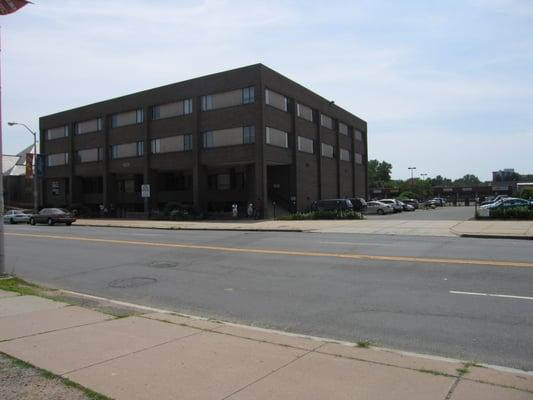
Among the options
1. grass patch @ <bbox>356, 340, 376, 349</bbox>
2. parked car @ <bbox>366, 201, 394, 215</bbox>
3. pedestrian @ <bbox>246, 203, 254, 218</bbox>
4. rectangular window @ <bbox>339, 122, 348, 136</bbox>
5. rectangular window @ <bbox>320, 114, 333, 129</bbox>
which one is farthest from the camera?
rectangular window @ <bbox>339, 122, 348, 136</bbox>

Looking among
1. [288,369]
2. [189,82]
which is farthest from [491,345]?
[189,82]

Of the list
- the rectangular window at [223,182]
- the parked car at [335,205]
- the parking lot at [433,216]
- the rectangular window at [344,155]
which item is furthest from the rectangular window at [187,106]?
the rectangular window at [344,155]

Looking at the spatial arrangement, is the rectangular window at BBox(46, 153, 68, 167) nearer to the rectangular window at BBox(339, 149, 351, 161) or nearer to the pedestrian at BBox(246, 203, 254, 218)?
the pedestrian at BBox(246, 203, 254, 218)

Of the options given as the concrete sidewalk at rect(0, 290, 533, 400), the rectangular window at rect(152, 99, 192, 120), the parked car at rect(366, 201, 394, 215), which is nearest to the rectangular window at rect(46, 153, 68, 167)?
the rectangular window at rect(152, 99, 192, 120)

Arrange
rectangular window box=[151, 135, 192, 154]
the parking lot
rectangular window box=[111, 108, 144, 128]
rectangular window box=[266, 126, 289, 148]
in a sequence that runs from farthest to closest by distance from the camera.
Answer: rectangular window box=[111, 108, 144, 128]
rectangular window box=[151, 135, 192, 154]
rectangular window box=[266, 126, 289, 148]
the parking lot

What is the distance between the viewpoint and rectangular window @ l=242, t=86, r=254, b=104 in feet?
142

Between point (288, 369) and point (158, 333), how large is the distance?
221 centimetres

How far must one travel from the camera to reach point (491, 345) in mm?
6004

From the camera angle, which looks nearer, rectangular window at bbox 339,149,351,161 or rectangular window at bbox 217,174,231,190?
rectangular window at bbox 217,174,231,190

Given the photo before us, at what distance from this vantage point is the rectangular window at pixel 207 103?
4600cm

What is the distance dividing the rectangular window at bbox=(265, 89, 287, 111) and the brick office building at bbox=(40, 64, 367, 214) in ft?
0.35

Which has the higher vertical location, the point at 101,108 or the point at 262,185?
the point at 101,108

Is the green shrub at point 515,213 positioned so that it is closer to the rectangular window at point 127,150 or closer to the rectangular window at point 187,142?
the rectangular window at point 187,142

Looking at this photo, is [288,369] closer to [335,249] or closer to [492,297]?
[492,297]
